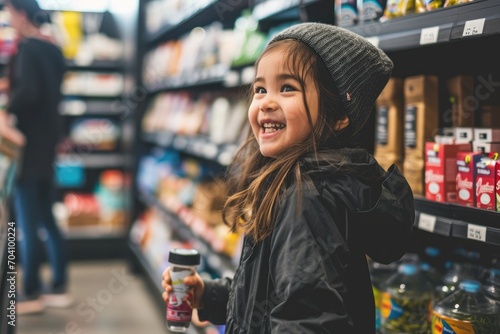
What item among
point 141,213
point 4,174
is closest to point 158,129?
point 141,213

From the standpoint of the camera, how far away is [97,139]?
583 centimetres

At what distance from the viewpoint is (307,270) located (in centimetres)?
104

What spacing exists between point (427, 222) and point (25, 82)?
10.3 ft

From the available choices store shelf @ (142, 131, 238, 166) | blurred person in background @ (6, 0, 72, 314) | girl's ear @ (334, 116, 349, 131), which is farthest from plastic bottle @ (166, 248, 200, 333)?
blurred person in background @ (6, 0, 72, 314)

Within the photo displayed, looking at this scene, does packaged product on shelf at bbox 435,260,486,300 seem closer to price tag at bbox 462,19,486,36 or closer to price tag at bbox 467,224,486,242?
price tag at bbox 467,224,486,242

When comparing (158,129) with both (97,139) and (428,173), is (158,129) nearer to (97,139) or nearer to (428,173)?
(97,139)

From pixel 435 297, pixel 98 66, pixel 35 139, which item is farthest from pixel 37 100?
pixel 435 297

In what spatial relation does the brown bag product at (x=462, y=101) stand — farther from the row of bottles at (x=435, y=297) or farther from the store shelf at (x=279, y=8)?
the store shelf at (x=279, y=8)

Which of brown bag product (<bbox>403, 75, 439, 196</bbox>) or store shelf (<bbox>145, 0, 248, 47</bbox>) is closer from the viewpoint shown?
brown bag product (<bbox>403, 75, 439, 196</bbox>)

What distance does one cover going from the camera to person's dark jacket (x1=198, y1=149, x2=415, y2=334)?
40.9 inches

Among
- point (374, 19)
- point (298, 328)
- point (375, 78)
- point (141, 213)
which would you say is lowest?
point (141, 213)

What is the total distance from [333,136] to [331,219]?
21 centimetres

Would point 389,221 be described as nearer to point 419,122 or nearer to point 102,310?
point 419,122

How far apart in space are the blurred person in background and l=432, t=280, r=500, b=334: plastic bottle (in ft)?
10.1
